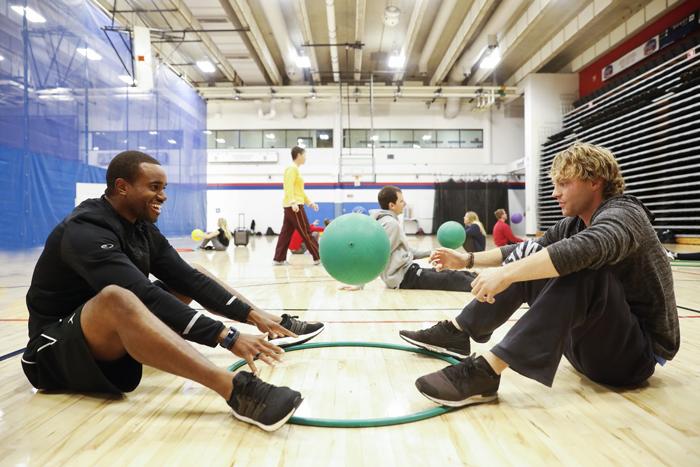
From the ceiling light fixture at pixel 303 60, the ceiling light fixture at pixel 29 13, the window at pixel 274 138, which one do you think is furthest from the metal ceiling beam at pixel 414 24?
the ceiling light fixture at pixel 29 13

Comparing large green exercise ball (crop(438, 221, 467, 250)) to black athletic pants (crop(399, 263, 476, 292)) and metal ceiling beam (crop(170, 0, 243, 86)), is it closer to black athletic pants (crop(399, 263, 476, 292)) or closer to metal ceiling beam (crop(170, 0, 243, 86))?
black athletic pants (crop(399, 263, 476, 292))

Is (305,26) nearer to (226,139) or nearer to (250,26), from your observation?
(250,26)

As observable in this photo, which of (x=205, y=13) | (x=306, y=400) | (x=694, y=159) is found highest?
(x=205, y=13)

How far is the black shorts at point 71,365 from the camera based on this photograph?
1566mm

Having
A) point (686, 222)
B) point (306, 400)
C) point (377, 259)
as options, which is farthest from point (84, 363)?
point (686, 222)

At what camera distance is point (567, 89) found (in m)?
15.6

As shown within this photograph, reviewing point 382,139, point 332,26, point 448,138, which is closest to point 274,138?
point 382,139

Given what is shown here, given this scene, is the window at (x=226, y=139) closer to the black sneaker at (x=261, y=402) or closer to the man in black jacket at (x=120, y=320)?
the man in black jacket at (x=120, y=320)

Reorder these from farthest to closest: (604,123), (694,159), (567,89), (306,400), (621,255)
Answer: (567,89) → (604,123) → (694,159) → (306,400) → (621,255)

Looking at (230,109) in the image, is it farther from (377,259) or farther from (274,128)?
(377,259)

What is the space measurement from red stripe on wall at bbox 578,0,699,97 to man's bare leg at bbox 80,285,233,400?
12.7m

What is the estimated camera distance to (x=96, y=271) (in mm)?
1543

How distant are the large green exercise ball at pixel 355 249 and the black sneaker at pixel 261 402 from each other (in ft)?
6.48

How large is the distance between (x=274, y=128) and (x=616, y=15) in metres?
13.2
